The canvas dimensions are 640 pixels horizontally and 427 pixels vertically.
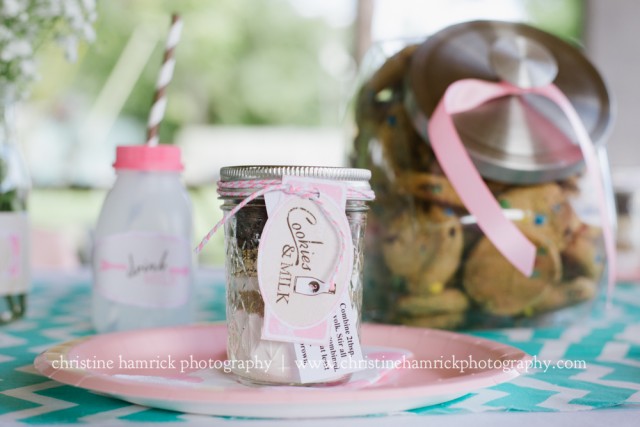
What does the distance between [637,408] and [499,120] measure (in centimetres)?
36

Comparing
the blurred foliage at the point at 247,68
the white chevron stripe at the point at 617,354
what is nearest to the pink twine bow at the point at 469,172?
the white chevron stripe at the point at 617,354

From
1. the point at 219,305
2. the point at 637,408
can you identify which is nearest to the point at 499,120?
the point at 637,408

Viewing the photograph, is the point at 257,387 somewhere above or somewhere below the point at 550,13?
below

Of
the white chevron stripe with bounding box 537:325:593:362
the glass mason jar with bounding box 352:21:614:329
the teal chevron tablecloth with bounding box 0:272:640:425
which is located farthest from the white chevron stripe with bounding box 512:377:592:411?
the glass mason jar with bounding box 352:21:614:329

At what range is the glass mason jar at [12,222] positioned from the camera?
0.82 metres

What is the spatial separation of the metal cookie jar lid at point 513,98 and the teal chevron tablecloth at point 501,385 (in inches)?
7.1

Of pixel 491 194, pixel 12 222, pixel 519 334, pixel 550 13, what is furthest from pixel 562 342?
pixel 550 13

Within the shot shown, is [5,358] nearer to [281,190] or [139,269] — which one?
[139,269]

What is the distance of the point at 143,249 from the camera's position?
2.48ft

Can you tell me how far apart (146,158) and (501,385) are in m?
0.43

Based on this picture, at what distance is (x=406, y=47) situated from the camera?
86 centimetres

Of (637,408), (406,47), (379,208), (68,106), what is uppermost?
(68,106)

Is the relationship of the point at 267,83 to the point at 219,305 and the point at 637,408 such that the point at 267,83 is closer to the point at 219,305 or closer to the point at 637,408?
the point at 219,305

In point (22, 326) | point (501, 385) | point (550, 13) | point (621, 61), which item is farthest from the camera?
point (550, 13)
